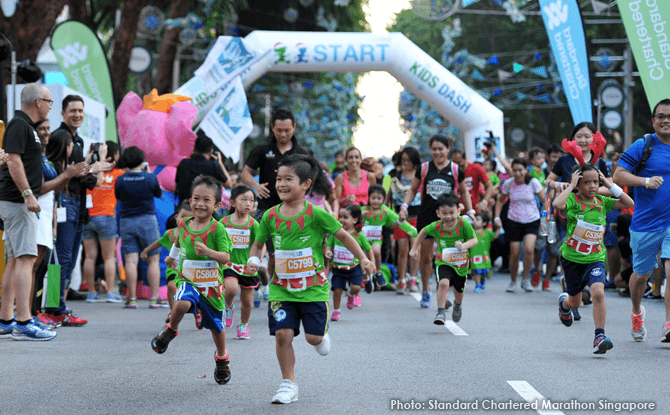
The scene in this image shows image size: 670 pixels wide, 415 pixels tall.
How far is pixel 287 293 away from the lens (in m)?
6.23

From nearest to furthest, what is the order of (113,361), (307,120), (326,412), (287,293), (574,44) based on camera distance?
(326,412) < (287,293) < (113,361) < (574,44) < (307,120)

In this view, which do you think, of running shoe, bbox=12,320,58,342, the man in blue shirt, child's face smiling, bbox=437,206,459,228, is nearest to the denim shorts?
running shoe, bbox=12,320,58,342

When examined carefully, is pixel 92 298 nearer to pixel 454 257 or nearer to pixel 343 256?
pixel 343 256

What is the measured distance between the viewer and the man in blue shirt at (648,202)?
8.43m

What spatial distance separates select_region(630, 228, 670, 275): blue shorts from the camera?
334 inches

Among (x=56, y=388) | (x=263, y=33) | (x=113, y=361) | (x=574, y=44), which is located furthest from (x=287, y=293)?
(x=263, y=33)

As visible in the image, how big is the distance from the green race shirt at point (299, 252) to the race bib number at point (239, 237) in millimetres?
3116

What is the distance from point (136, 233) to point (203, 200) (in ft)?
18.5

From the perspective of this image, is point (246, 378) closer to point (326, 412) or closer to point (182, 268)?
point (182, 268)

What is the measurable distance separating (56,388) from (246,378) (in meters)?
1.27

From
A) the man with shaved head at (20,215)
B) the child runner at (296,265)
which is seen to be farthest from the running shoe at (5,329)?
the child runner at (296,265)

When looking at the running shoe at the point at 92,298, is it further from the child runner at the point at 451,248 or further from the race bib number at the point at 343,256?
the child runner at the point at 451,248

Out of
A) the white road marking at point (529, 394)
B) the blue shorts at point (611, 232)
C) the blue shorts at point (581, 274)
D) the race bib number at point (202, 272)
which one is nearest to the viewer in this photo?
the white road marking at point (529, 394)

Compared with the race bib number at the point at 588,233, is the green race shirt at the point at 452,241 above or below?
below
